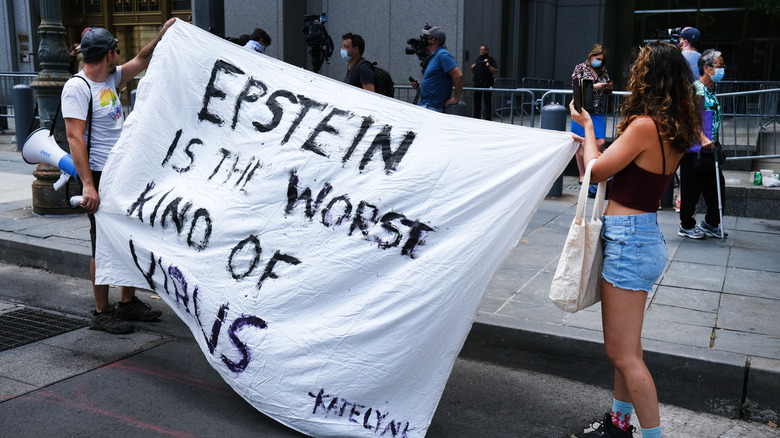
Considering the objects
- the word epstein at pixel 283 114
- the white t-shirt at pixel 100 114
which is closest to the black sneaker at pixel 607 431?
the word epstein at pixel 283 114

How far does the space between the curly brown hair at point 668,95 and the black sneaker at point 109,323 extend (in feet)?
12.1

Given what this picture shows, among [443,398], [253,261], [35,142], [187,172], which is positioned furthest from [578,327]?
[35,142]

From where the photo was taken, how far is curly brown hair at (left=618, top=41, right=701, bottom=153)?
3.22 metres

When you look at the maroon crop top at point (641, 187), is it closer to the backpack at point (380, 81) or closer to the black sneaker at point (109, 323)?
the black sneaker at point (109, 323)

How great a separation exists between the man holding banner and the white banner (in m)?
0.69

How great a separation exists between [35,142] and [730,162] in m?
8.87

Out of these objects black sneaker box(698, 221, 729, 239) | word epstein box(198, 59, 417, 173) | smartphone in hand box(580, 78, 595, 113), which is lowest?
black sneaker box(698, 221, 729, 239)

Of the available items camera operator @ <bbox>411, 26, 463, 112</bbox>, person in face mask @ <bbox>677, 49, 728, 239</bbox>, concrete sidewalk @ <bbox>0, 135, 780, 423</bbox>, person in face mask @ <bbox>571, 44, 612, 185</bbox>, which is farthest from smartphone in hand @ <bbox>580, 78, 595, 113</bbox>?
person in face mask @ <bbox>571, 44, 612, 185</bbox>

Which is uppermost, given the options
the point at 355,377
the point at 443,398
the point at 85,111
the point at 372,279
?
the point at 85,111

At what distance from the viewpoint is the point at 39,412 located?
3.97 m

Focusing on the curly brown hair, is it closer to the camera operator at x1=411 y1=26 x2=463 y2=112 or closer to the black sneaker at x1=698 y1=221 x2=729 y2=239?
the black sneaker at x1=698 y1=221 x2=729 y2=239

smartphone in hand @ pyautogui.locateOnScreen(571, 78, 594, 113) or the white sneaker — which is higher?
smartphone in hand @ pyautogui.locateOnScreen(571, 78, 594, 113)

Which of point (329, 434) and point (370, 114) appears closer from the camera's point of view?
point (329, 434)

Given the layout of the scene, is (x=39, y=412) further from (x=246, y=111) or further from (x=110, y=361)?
(x=246, y=111)
